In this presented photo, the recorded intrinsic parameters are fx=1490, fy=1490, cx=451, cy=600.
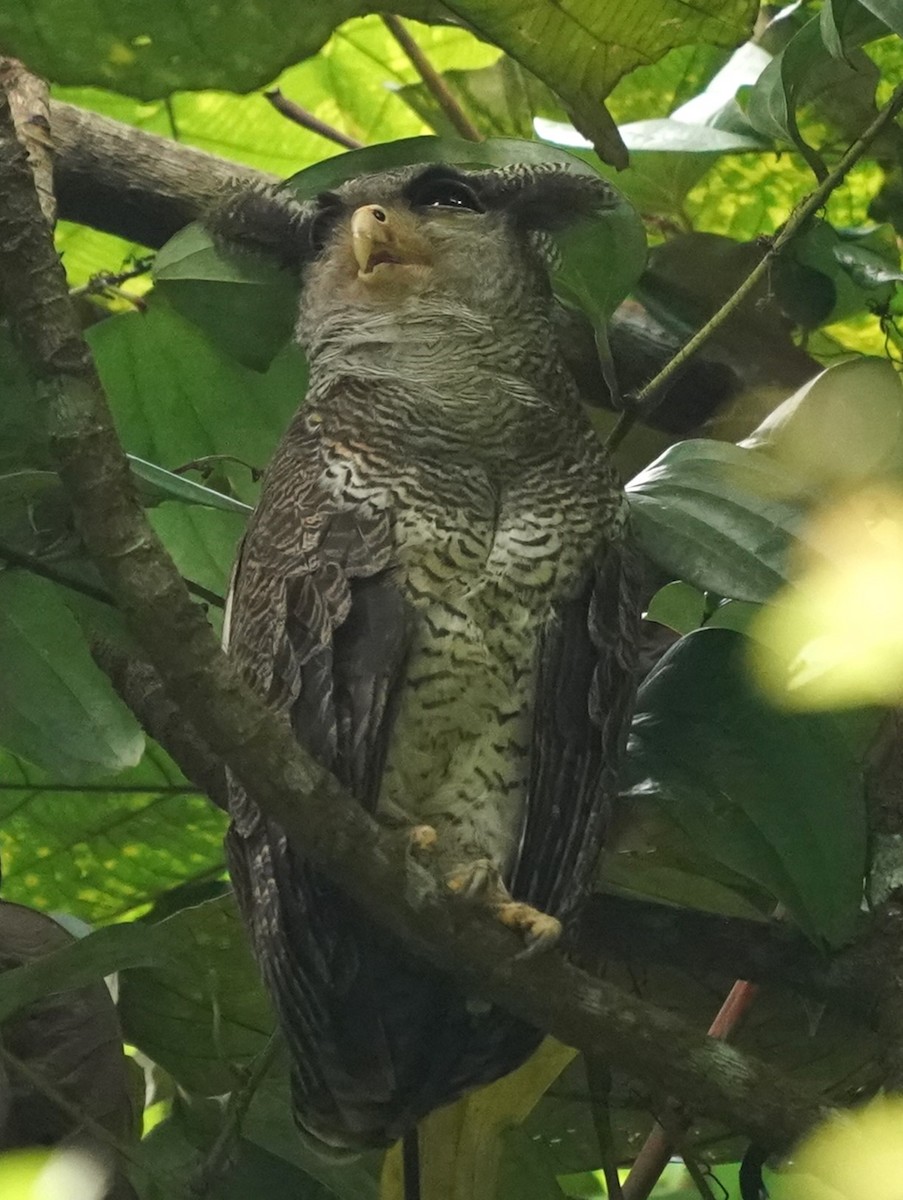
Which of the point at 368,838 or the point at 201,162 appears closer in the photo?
the point at 368,838

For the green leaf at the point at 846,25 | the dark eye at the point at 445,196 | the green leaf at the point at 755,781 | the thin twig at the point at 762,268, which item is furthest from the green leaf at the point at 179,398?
the green leaf at the point at 846,25

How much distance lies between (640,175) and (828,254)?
0.75ft

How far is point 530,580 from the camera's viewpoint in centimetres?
107

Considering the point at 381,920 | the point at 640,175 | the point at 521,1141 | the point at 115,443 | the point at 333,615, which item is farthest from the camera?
the point at 640,175

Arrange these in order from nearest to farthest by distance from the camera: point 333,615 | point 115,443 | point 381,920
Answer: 1. point 115,443
2. point 381,920
3. point 333,615

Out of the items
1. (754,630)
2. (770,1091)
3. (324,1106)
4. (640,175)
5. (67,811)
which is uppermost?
(640,175)

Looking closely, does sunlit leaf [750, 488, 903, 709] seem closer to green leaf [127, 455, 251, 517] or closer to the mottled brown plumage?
the mottled brown plumage

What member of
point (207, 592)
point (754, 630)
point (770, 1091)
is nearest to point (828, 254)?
point (754, 630)

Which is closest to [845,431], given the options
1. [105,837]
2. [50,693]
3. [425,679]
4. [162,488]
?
[425,679]

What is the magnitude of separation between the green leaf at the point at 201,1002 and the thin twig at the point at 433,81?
2.86 ft

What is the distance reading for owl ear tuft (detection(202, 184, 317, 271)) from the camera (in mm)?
1311

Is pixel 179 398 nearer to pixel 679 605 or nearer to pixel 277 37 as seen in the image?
pixel 277 37

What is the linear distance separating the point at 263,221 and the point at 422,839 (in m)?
0.64

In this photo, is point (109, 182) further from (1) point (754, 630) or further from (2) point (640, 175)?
(1) point (754, 630)
